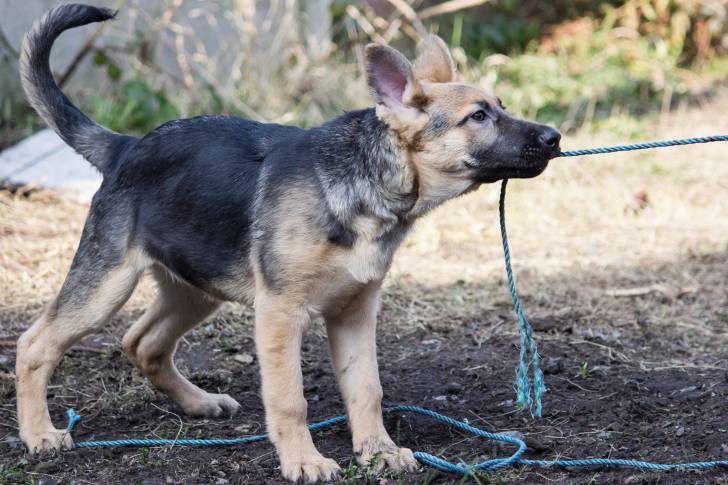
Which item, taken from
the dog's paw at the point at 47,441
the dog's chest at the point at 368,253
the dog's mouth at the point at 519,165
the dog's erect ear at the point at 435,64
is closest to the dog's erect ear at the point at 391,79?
the dog's erect ear at the point at 435,64

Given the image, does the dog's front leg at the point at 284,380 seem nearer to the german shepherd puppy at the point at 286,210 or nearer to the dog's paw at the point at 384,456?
the german shepherd puppy at the point at 286,210

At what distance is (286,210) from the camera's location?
4102 millimetres

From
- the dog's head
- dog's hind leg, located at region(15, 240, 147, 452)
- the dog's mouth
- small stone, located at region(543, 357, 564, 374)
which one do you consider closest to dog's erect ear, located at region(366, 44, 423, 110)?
the dog's head

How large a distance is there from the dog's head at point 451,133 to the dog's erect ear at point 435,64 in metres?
0.27

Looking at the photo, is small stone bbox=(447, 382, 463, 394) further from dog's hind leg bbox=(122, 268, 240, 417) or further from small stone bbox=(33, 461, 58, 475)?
small stone bbox=(33, 461, 58, 475)

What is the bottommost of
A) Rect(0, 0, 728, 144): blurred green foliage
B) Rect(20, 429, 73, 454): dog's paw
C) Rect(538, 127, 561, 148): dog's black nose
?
Rect(0, 0, 728, 144): blurred green foliage

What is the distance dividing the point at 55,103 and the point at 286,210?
150 centimetres

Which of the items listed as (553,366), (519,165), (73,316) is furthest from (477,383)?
(73,316)

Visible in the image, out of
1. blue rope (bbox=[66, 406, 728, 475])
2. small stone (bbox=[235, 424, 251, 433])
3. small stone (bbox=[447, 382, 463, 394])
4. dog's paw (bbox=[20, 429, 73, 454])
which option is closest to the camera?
blue rope (bbox=[66, 406, 728, 475])

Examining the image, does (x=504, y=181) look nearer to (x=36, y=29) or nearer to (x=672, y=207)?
(x=36, y=29)

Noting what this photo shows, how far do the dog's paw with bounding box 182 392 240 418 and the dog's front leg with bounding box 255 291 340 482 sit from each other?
92cm

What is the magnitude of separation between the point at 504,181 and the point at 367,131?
76cm

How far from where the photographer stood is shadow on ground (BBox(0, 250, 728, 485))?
165 inches

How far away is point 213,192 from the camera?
4.45m
